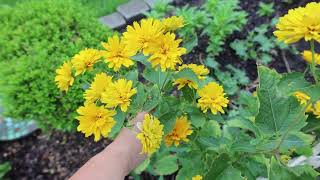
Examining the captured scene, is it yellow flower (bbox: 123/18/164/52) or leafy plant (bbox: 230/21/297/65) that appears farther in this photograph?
leafy plant (bbox: 230/21/297/65)

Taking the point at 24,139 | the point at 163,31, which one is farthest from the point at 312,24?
the point at 24,139

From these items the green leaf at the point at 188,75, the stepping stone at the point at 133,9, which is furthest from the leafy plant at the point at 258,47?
the green leaf at the point at 188,75

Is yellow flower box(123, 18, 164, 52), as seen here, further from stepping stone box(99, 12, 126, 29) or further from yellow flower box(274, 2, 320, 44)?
stepping stone box(99, 12, 126, 29)

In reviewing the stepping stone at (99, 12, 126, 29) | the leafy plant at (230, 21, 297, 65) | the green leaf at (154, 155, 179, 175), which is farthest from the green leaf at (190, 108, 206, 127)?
the stepping stone at (99, 12, 126, 29)

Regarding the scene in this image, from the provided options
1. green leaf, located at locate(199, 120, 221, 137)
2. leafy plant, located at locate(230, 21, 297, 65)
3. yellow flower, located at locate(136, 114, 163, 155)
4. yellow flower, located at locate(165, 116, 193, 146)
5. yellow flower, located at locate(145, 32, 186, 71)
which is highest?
yellow flower, located at locate(145, 32, 186, 71)

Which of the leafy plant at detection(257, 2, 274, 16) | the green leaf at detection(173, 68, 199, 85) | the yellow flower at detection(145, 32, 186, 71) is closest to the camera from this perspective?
the yellow flower at detection(145, 32, 186, 71)

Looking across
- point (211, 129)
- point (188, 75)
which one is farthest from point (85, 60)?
point (211, 129)
